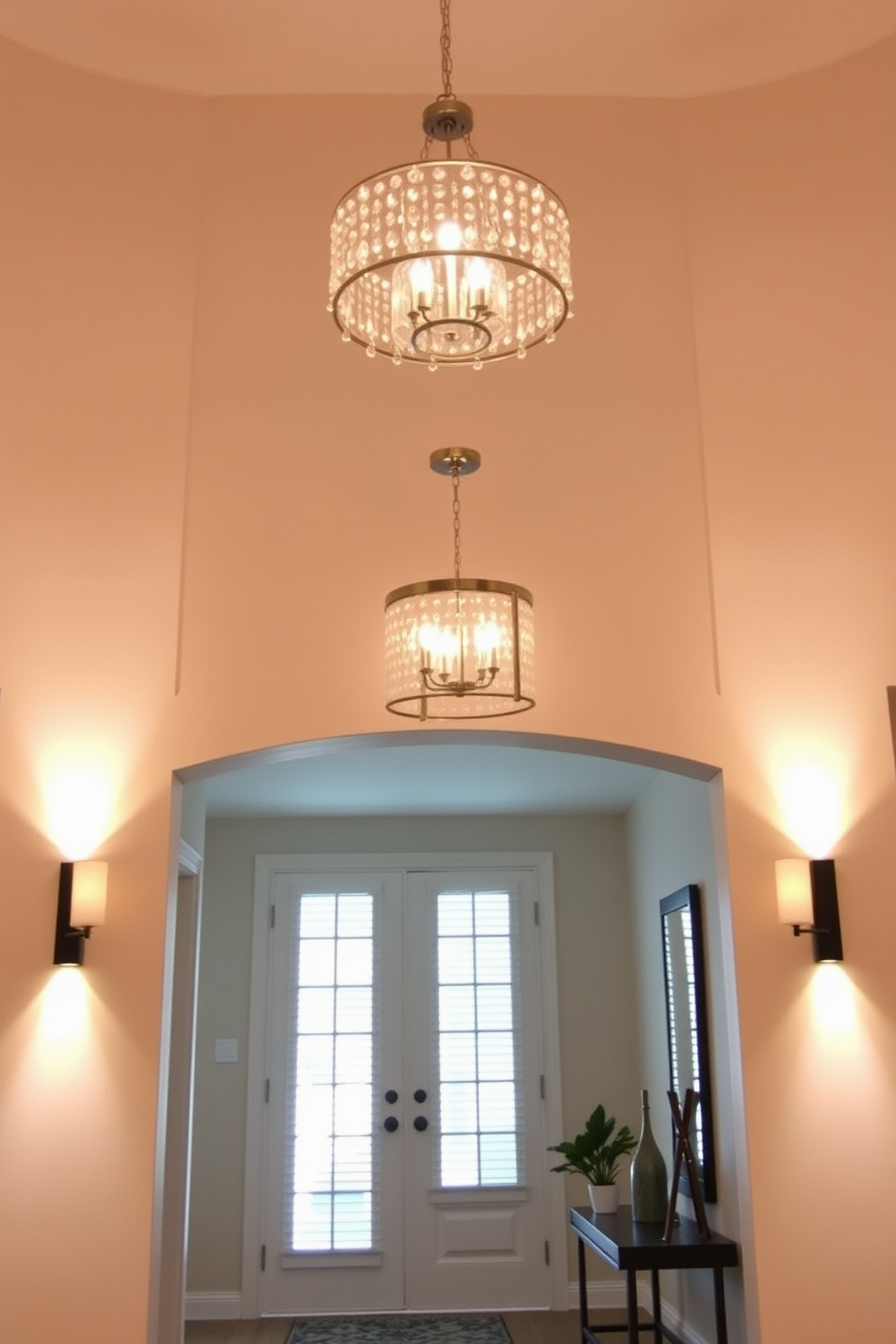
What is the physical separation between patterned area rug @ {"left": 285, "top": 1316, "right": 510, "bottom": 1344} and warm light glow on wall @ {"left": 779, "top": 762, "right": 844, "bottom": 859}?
360 cm

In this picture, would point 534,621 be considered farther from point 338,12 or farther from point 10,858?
point 338,12

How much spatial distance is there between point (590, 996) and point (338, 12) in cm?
518

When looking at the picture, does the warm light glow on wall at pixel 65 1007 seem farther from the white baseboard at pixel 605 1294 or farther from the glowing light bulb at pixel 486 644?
the white baseboard at pixel 605 1294

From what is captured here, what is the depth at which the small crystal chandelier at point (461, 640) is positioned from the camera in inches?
117

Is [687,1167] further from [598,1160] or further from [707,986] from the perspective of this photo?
[707,986]

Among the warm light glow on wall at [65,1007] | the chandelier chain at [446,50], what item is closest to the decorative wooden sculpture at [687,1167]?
the warm light glow on wall at [65,1007]

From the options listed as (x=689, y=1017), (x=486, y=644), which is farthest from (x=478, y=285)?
(x=689, y=1017)

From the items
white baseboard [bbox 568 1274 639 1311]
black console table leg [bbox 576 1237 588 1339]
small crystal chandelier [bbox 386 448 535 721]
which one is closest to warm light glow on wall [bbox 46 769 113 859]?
small crystal chandelier [bbox 386 448 535 721]

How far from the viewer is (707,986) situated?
534 centimetres

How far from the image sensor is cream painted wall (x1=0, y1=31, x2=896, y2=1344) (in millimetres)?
3494

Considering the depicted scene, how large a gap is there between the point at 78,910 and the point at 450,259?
2.18m

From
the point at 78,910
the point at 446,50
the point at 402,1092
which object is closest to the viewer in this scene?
the point at 446,50

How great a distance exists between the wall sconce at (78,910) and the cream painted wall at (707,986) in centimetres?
181

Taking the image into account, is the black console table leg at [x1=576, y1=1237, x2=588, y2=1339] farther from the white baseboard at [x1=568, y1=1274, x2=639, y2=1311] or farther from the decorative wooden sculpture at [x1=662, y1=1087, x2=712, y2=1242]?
the white baseboard at [x1=568, y1=1274, x2=639, y2=1311]
